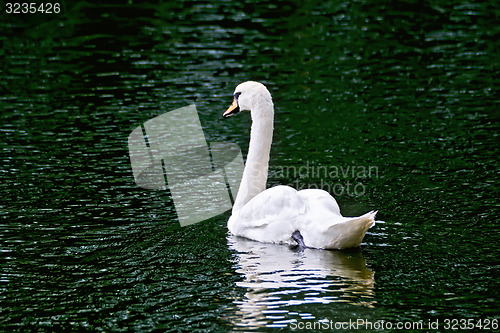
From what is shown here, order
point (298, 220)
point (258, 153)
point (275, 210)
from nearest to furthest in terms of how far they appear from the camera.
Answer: point (298, 220) < point (275, 210) < point (258, 153)

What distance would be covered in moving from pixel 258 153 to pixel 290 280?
9.86ft

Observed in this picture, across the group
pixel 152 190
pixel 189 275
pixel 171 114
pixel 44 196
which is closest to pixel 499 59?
pixel 171 114

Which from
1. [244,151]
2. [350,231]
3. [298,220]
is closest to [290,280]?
[350,231]

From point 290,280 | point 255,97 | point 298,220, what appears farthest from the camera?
point 255,97

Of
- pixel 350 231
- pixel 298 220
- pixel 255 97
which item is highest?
pixel 255 97

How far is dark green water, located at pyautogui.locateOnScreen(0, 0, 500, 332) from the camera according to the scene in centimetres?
932

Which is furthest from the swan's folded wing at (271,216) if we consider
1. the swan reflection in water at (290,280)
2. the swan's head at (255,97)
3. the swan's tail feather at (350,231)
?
the swan's head at (255,97)

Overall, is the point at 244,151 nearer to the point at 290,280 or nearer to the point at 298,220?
the point at 298,220

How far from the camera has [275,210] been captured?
11.2m

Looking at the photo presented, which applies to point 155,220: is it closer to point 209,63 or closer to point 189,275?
point 189,275

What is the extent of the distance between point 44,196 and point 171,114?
5.45 meters

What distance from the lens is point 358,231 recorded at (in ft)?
34.4

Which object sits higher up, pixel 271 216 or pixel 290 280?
pixel 271 216

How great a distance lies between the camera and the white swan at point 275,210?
1059 cm
